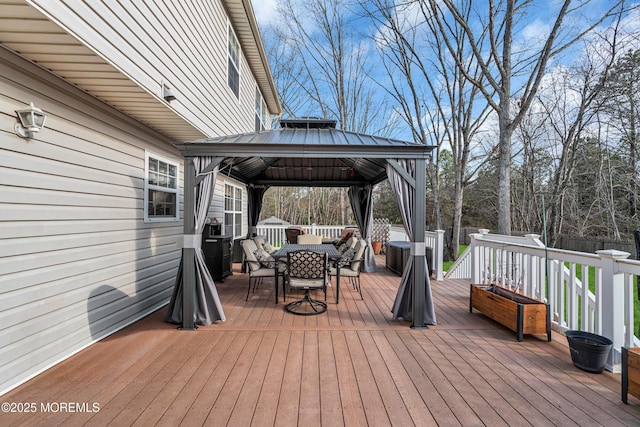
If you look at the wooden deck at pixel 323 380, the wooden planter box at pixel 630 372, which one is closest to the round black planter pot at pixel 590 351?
the wooden deck at pixel 323 380

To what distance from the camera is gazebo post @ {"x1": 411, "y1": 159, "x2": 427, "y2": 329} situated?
3709mm

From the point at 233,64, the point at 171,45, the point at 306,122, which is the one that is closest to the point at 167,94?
the point at 171,45

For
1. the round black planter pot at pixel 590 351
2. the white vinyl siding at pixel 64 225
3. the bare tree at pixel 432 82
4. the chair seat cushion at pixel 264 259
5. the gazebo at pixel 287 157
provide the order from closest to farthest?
1. the white vinyl siding at pixel 64 225
2. the round black planter pot at pixel 590 351
3. the gazebo at pixel 287 157
4. the chair seat cushion at pixel 264 259
5. the bare tree at pixel 432 82

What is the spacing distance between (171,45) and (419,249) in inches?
170

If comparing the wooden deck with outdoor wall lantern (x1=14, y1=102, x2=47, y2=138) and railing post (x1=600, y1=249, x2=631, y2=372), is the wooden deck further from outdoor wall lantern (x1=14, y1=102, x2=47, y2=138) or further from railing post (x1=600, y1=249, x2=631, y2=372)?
outdoor wall lantern (x1=14, y1=102, x2=47, y2=138)

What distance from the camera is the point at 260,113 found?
991cm

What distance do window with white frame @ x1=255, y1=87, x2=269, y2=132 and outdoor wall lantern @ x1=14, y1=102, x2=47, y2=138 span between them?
711cm

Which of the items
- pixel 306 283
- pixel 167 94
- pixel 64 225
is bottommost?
pixel 306 283

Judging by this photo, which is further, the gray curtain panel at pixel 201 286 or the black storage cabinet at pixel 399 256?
the black storage cabinet at pixel 399 256

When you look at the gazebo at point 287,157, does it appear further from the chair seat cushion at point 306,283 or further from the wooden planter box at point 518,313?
the chair seat cushion at point 306,283

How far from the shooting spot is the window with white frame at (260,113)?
370 inches

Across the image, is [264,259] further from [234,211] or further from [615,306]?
[615,306]

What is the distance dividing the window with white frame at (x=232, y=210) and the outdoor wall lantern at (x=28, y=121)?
5155 millimetres

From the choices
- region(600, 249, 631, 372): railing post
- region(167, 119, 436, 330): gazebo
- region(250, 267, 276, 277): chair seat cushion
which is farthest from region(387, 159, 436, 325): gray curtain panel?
region(250, 267, 276, 277): chair seat cushion
